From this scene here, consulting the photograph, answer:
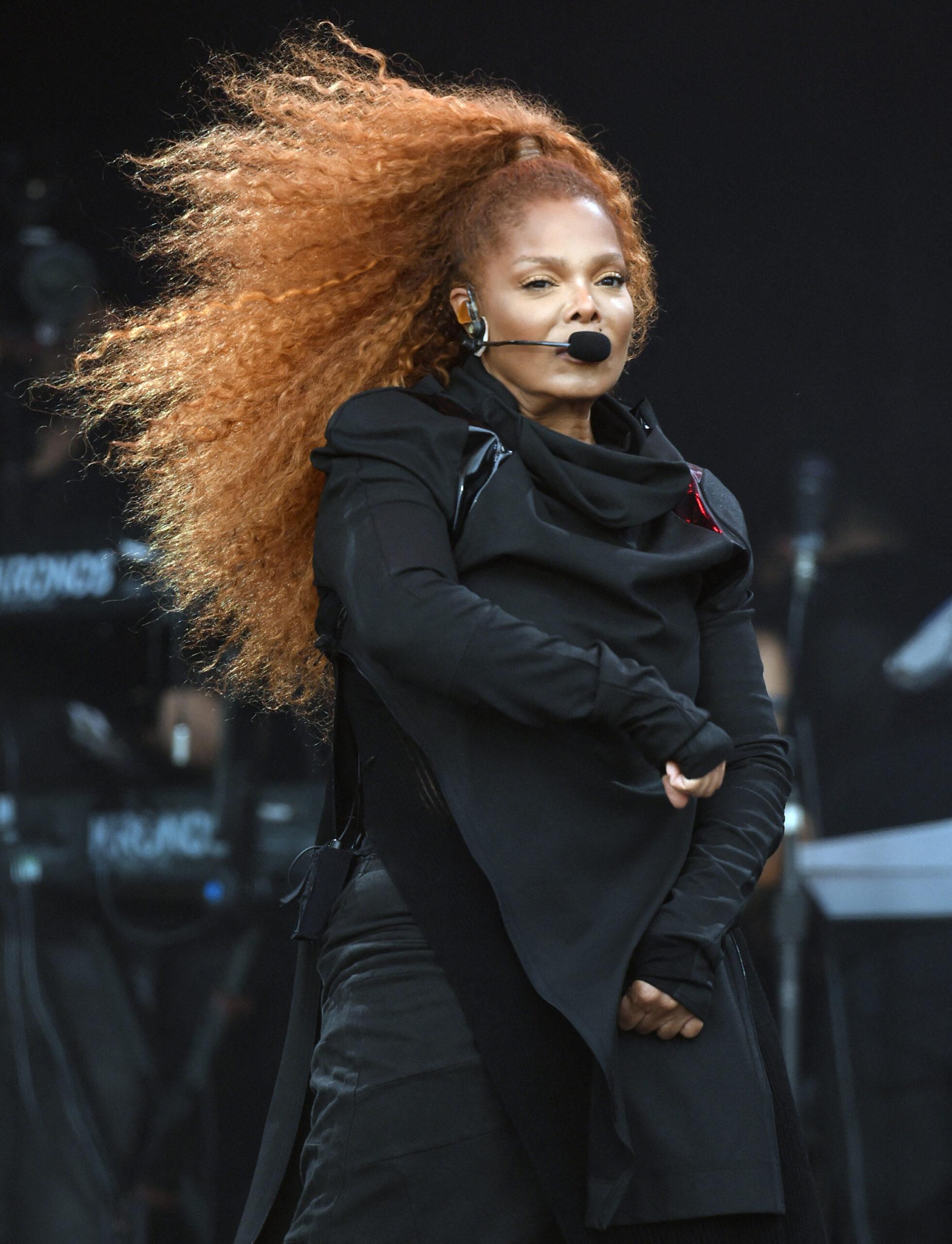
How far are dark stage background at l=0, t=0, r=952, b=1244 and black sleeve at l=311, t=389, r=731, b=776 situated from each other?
60.2 inches

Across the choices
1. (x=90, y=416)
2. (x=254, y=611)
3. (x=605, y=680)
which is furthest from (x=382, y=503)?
(x=90, y=416)

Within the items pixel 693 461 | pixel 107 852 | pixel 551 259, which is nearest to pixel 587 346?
pixel 551 259

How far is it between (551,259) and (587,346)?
0.10 meters

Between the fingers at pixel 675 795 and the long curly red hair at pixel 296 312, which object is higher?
the long curly red hair at pixel 296 312

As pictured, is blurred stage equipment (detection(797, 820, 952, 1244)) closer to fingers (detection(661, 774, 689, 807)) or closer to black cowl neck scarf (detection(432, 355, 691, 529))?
black cowl neck scarf (detection(432, 355, 691, 529))

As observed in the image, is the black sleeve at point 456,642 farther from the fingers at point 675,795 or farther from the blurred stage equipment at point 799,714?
the blurred stage equipment at point 799,714

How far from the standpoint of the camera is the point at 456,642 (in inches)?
45.8

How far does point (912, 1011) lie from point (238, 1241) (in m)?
1.56

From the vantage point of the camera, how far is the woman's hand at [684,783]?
1.18m

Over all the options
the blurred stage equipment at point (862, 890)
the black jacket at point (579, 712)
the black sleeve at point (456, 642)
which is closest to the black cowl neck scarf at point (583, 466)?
the black jacket at point (579, 712)

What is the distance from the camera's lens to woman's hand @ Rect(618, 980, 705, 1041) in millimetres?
1199

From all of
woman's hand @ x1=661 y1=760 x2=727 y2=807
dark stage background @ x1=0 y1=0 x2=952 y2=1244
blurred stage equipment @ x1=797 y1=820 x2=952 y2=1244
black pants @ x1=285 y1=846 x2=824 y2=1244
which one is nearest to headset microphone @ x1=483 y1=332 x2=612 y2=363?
woman's hand @ x1=661 y1=760 x2=727 y2=807

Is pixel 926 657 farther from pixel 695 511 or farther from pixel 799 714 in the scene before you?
pixel 695 511

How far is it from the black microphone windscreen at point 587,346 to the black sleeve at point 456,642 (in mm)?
198
